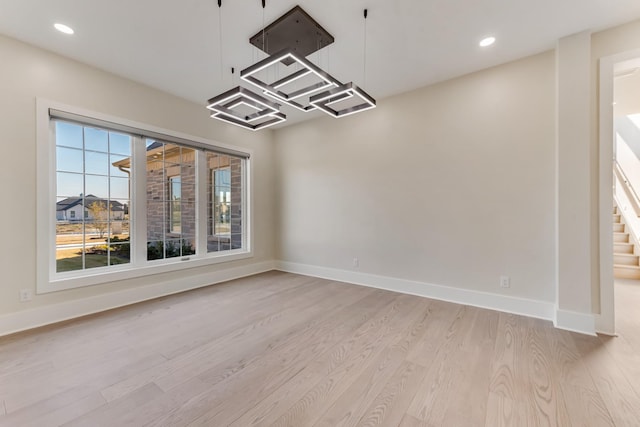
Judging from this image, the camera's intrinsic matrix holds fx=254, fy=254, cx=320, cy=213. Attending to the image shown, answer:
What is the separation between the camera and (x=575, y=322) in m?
2.47

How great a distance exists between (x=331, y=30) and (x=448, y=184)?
90.3 inches

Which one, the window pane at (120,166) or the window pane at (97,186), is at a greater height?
the window pane at (120,166)

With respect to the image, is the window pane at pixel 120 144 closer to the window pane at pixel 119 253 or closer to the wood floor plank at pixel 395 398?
the window pane at pixel 119 253

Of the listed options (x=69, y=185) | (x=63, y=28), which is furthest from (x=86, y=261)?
(x=63, y=28)

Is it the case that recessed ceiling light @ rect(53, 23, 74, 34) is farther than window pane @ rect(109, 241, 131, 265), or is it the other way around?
window pane @ rect(109, 241, 131, 265)

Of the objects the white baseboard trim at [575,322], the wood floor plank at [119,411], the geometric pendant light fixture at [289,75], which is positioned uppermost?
the geometric pendant light fixture at [289,75]

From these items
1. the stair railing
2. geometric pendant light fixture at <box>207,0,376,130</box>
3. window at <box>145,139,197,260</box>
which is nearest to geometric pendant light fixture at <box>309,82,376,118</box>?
geometric pendant light fixture at <box>207,0,376,130</box>

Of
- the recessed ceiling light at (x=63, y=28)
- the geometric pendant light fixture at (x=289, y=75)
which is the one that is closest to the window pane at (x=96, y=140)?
the recessed ceiling light at (x=63, y=28)

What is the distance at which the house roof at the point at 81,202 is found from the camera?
288cm

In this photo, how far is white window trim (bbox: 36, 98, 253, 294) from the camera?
2.66m

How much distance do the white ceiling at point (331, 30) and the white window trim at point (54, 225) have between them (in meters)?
0.64

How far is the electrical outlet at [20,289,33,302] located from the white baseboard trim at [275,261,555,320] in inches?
138

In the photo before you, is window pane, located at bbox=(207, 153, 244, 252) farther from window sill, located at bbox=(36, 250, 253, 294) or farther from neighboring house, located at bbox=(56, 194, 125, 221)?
neighboring house, located at bbox=(56, 194, 125, 221)

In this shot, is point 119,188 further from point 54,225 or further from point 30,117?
point 30,117
